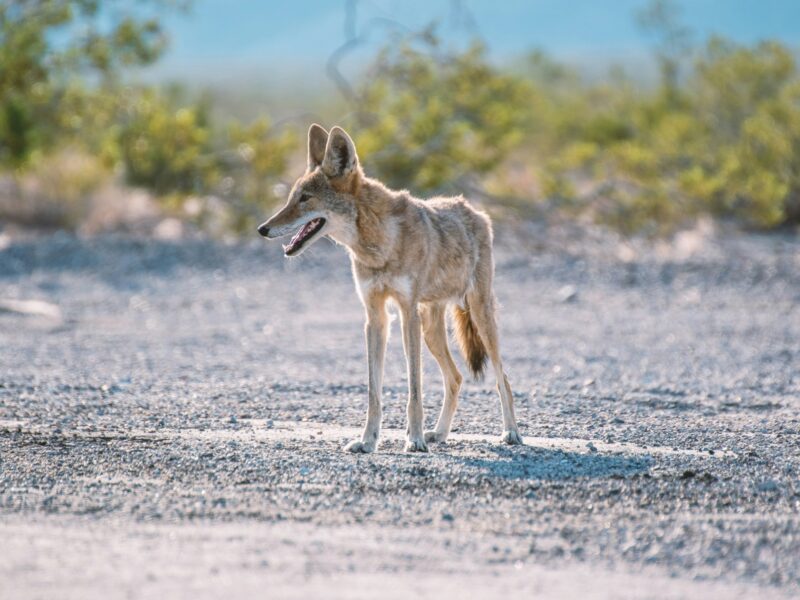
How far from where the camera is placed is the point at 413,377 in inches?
282

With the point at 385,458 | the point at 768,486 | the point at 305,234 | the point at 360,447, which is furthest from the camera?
the point at 305,234

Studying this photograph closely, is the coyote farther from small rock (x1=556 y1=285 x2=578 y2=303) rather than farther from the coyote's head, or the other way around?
small rock (x1=556 y1=285 x2=578 y2=303)

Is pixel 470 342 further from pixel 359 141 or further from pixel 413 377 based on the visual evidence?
pixel 359 141

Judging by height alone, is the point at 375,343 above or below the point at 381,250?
below

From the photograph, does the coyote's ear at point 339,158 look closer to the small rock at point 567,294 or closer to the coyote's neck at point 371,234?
the coyote's neck at point 371,234

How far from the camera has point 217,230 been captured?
19.3 metres

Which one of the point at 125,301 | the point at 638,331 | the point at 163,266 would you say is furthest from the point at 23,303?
the point at 638,331

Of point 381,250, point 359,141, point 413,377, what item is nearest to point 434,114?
point 359,141

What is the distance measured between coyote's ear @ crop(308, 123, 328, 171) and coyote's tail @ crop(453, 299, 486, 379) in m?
1.34

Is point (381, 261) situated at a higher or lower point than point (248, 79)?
lower

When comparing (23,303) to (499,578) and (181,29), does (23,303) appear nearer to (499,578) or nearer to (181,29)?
(499,578)

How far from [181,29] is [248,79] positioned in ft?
136

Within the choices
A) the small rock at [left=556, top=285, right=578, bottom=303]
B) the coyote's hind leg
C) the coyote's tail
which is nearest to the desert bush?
the small rock at [left=556, top=285, right=578, bottom=303]

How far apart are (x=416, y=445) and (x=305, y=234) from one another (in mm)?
1376
